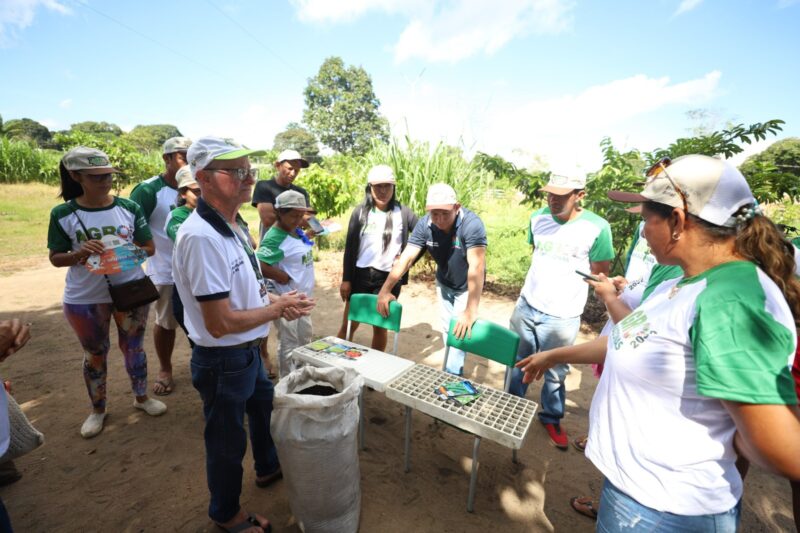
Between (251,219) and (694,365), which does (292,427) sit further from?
(251,219)

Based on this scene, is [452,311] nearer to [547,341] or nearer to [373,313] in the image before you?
[373,313]

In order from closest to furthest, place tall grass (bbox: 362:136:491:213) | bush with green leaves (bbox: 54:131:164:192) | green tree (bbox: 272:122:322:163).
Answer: tall grass (bbox: 362:136:491:213) < bush with green leaves (bbox: 54:131:164:192) < green tree (bbox: 272:122:322:163)

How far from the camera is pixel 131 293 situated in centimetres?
286

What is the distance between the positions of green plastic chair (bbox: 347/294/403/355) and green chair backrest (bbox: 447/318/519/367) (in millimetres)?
498

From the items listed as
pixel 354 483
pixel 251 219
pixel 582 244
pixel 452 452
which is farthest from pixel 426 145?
pixel 251 219

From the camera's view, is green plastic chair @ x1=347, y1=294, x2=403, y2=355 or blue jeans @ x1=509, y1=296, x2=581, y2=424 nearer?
blue jeans @ x1=509, y1=296, x2=581, y2=424

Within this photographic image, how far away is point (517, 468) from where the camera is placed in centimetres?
293

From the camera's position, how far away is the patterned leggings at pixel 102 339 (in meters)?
2.79

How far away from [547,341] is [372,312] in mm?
1577

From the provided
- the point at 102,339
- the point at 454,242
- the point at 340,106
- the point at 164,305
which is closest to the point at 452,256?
the point at 454,242

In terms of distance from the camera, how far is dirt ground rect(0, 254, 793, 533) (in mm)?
2393

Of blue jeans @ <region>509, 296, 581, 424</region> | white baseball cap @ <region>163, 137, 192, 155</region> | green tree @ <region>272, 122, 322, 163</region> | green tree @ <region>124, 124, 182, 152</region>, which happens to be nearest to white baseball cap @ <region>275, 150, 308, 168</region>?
white baseball cap @ <region>163, 137, 192, 155</region>

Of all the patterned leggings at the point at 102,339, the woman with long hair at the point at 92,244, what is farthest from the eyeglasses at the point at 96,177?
the patterned leggings at the point at 102,339

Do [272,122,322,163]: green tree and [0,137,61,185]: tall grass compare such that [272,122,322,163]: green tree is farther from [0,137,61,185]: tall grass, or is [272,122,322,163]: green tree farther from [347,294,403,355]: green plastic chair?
[347,294,403,355]: green plastic chair
